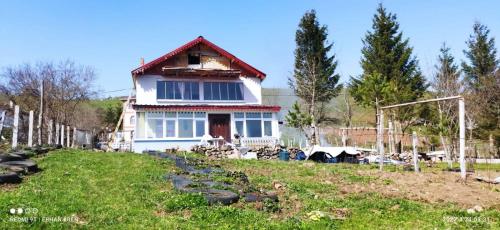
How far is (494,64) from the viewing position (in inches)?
1431

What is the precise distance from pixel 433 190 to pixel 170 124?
1877 cm

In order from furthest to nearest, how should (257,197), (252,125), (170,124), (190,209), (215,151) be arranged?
(252,125), (170,124), (215,151), (257,197), (190,209)

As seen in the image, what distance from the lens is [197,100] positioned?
2756cm

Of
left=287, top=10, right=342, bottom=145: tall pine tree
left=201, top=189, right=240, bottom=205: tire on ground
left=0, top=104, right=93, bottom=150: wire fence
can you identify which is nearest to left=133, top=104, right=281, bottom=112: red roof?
left=0, top=104, right=93, bottom=150: wire fence

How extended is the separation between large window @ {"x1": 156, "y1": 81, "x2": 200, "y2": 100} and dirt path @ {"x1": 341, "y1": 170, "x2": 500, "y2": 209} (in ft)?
59.1

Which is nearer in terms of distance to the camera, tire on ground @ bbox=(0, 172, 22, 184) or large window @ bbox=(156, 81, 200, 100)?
tire on ground @ bbox=(0, 172, 22, 184)

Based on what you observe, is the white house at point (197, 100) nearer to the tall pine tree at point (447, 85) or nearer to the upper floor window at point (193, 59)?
the upper floor window at point (193, 59)

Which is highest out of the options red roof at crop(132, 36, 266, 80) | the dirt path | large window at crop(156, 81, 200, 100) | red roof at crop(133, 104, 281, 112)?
red roof at crop(132, 36, 266, 80)

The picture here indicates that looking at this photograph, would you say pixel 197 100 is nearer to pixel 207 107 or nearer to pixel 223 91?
pixel 207 107

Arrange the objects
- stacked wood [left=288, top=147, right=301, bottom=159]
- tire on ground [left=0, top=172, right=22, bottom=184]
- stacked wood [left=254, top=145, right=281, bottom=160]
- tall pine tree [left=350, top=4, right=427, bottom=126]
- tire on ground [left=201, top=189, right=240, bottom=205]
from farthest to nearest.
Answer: tall pine tree [left=350, top=4, right=427, bottom=126] → stacked wood [left=254, top=145, right=281, bottom=160] → stacked wood [left=288, top=147, right=301, bottom=159] → tire on ground [left=0, top=172, right=22, bottom=184] → tire on ground [left=201, top=189, right=240, bottom=205]

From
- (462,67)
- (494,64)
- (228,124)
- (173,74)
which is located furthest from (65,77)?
(494,64)

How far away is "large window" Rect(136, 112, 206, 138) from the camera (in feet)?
82.6

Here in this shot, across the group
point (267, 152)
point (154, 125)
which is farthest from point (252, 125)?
point (154, 125)

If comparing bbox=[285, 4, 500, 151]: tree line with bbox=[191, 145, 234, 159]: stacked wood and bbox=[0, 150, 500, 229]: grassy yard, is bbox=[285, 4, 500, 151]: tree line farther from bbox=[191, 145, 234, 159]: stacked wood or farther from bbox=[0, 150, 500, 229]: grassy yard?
bbox=[0, 150, 500, 229]: grassy yard
